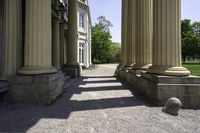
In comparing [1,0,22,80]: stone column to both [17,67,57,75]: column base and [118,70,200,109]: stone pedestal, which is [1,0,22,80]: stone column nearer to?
[17,67,57,75]: column base

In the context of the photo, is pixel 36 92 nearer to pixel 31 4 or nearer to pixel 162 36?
pixel 31 4

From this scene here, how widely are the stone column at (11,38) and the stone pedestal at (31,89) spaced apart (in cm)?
73

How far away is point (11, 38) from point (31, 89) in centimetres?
193

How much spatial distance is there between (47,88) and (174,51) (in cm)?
391

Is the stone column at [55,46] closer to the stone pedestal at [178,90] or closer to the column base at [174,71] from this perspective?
the column base at [174,71]

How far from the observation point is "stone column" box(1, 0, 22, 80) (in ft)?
27.3

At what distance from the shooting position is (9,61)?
8336 mm

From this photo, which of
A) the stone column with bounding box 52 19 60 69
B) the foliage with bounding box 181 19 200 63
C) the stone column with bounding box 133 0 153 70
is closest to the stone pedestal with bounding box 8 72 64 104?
the stone column with bounding box 133 0 153 70

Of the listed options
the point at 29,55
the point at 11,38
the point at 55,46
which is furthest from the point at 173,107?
the point at 55,46

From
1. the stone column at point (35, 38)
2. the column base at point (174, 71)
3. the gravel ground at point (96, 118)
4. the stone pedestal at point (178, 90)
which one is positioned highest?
the stone column at point (35, 38)

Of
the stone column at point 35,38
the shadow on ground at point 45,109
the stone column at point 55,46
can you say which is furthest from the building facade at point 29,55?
the stone column at point 55,46

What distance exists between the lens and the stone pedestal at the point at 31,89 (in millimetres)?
7559

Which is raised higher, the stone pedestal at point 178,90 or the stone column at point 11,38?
the stone column at point 11,38

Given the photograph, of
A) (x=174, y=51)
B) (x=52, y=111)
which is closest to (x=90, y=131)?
(x=52, y=111)
